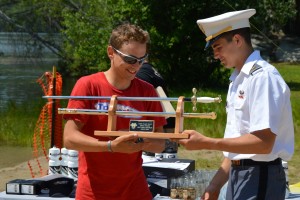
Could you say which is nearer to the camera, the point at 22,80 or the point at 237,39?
the point at 237,39

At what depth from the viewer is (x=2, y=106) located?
17.0m

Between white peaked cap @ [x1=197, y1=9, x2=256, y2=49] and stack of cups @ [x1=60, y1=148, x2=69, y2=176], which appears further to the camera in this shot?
stack of cups @ [x1=60, y1=148, x2=69, y2=176]

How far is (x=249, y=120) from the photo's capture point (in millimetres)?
3201

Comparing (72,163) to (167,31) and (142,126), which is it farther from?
(167,31)

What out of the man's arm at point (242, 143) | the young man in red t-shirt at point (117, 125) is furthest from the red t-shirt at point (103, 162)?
the man's arm at point (242, 143)

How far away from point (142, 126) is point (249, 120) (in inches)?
19.2

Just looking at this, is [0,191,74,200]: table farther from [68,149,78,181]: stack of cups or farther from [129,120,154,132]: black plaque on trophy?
[129,120,154,132]: black plaque on trophy

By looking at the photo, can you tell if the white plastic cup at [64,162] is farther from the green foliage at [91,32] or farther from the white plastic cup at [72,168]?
the green foliage at [91,32]

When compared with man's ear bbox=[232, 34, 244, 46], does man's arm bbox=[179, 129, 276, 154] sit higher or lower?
lower

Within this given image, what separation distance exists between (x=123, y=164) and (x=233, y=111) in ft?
2.03

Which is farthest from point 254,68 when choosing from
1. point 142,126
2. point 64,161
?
point 64,161

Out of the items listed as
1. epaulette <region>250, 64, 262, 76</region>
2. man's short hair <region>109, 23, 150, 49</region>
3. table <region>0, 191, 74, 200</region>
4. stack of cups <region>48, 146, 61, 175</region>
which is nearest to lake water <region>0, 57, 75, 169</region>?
stack of cups <region>48, 146, 61, 175</region>

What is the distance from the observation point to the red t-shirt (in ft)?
11.5

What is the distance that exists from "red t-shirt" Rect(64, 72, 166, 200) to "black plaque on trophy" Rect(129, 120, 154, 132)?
0.62ft
